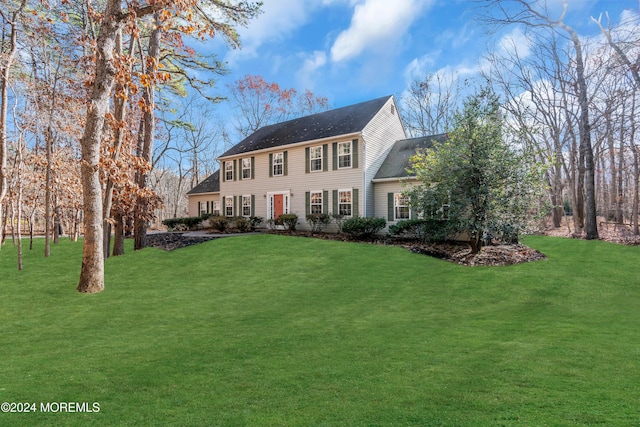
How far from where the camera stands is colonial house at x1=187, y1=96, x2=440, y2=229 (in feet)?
58.3

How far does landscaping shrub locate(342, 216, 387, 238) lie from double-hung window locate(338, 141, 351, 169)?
316 centimetres

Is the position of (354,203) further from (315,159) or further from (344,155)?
(315,159)

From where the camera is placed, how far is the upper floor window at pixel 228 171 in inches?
943

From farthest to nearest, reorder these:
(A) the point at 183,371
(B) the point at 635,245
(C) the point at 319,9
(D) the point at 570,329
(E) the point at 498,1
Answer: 1. (C) the point at 319,9
2. (B) the point at 635,245
3. (E) the point at 498,1
4. (D) the point at 570,329
5. (A) the point at 183,371

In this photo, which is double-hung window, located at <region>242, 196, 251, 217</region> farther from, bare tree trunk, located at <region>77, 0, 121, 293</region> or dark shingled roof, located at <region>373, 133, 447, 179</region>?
bare tree trunk, located at <region>77, 0, 121, 293</region>

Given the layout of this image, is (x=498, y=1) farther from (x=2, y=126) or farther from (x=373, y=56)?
(x=2, y=126)

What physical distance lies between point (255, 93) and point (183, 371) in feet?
108

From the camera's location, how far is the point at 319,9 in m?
17.5

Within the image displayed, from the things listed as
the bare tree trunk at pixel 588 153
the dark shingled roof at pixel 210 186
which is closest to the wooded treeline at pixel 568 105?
the bare tree trunk at pixel 588 153

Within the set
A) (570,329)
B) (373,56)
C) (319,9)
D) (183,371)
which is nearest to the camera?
(183,371)

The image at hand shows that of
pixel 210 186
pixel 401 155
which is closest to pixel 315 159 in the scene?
pixel 401 155

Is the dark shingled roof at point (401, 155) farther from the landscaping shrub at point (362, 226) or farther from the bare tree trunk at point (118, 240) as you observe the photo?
the bare tree trunk at point (118, 240)

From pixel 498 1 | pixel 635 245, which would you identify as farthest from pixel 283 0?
pixel 635 245

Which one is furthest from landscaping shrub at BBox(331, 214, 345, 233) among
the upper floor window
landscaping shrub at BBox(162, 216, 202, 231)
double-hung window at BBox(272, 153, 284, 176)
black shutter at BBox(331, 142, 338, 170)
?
landscaping shrub at BBox(162, 216, 202, 231)
